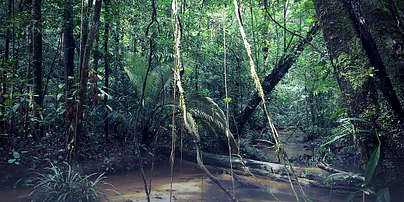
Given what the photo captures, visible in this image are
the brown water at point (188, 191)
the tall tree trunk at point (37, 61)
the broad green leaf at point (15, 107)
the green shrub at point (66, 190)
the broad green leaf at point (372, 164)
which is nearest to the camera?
the broad green leaf at point (372, 164)

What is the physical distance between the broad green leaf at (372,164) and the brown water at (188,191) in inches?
86.4

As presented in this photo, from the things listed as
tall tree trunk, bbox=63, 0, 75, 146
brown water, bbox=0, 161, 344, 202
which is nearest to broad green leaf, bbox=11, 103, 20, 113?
tall tree trunk, bbox=63, 0, 75, 146

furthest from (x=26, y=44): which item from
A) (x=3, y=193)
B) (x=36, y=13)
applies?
(x=3, y=193)

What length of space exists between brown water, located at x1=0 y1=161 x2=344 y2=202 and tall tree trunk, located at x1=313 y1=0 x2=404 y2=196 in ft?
7.22

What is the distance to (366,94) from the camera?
140cm

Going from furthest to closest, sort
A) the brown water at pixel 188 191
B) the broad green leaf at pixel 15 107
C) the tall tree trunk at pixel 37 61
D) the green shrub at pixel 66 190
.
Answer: the tall tree trunk at pixel 37 61 < the broad green leaf at pixel 15 107 < the brown water at pixel 188 191 < the green shrub at pixel 66 190

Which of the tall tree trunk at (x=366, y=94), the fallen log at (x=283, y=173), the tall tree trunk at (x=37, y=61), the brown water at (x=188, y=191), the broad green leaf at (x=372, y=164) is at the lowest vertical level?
the brown water at (x=188, y=191)

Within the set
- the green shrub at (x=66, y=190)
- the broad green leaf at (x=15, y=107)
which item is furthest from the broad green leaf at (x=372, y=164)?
the broad green leaf at (x=15, y=107)

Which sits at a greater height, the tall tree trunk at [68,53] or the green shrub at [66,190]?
the tall tree trunk at [68,53]

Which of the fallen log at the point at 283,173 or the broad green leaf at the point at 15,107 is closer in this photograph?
the fallen log at the point at 283,173

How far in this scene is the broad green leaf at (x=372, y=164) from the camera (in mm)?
1317

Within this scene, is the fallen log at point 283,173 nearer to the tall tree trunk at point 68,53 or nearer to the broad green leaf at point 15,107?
the tall tree trunk at point 68,53

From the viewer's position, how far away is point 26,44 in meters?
5.89

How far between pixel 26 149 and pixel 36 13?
7.88 feet
